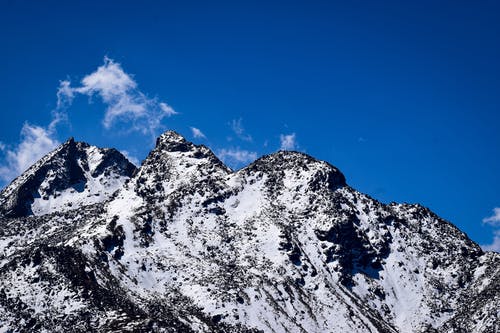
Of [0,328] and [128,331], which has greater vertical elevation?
[128,331]

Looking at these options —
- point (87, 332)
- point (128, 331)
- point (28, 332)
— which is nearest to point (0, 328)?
point (28, 332)

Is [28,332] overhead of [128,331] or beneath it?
beneath

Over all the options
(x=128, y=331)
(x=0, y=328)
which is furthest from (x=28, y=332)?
(x=128, y=331)

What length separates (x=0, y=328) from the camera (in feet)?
651

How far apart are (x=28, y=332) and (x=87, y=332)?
1962cm

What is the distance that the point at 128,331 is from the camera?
194 m

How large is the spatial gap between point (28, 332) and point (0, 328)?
901 centimetres

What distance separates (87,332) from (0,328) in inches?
1120

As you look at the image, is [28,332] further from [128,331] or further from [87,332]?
[128,331]

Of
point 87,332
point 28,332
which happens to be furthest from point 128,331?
point 28,332

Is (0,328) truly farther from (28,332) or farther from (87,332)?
(87,332)

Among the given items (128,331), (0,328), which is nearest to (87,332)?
(128,331)
